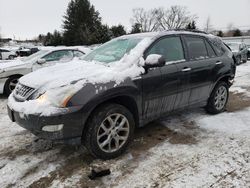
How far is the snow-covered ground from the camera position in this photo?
9.75ft

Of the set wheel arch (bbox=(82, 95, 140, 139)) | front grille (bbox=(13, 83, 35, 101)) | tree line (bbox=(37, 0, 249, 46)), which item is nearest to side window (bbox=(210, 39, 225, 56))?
wheel arch (bbox=(82, 95, 140, 139))

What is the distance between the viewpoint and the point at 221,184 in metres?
2.86

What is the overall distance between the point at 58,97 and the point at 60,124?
315 mm

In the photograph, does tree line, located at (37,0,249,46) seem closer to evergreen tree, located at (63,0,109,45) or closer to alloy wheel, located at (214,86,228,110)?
evergreen tree, located at (63,0,109,45)

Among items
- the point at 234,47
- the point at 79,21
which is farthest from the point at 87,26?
the point at 234,47

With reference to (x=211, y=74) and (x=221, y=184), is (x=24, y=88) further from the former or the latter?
(x=211, y=74)

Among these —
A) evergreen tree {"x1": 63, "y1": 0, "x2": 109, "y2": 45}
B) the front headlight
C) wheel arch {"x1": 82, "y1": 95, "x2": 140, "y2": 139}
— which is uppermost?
evergreen tree {"x1": 63, "y1": 0, "x2": 109, "y2": 45}

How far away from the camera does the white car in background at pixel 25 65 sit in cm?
720

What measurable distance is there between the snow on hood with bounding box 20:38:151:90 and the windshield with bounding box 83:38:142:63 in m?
0.15

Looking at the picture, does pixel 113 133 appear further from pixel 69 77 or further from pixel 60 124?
pixel 69 77

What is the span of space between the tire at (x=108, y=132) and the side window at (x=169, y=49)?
3.54 ft

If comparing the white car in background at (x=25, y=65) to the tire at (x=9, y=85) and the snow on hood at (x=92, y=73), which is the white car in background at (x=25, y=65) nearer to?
the tire at (x=9, y=85)

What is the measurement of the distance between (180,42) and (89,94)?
6.85 ft

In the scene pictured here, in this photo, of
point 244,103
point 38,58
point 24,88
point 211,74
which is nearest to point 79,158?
point 24,88
